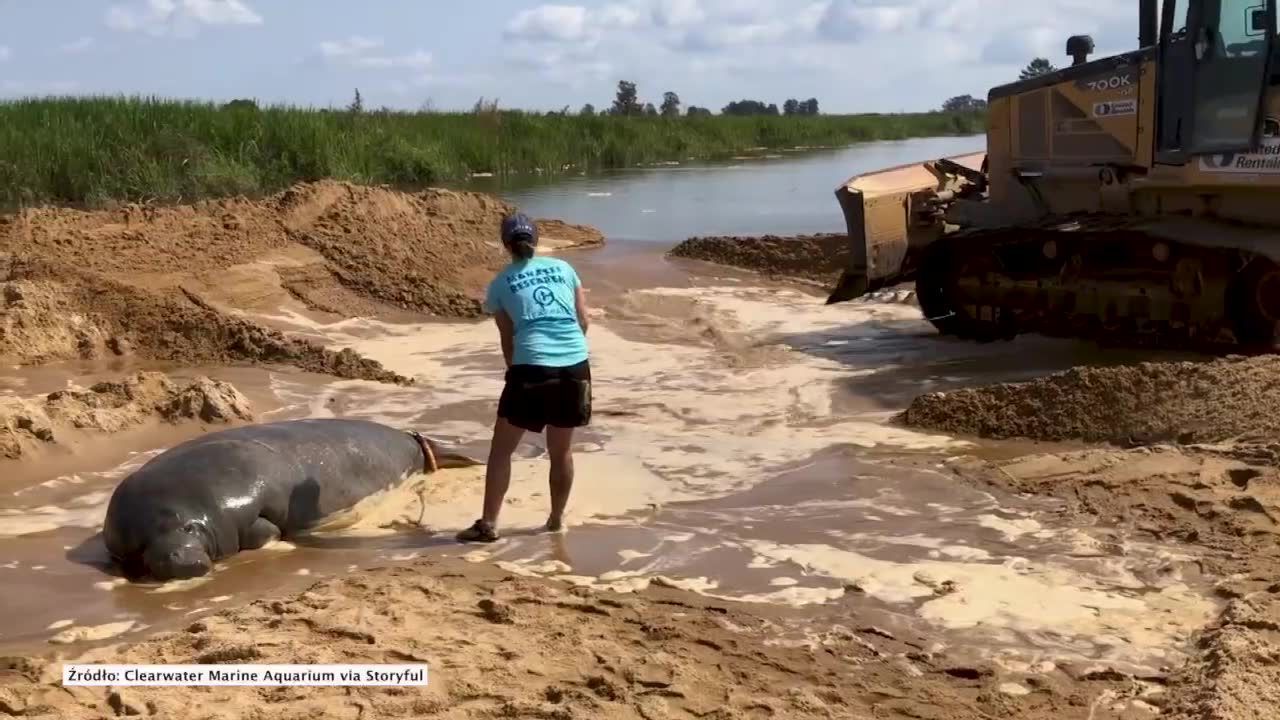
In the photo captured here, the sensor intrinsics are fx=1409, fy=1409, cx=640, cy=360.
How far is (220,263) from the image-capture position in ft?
45.8

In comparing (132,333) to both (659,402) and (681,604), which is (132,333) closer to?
(659,402)

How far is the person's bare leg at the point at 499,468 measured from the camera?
6.61m

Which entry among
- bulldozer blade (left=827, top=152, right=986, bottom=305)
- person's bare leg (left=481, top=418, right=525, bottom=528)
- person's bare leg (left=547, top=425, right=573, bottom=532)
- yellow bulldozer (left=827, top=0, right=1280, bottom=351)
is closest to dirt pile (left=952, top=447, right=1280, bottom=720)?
person's bare leg (left=547, top=425, right=573, bottom=532)

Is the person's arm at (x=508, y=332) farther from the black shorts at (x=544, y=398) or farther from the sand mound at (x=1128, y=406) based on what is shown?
the sand mound at (x=1128, y=406)

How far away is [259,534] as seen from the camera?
6.45 meters

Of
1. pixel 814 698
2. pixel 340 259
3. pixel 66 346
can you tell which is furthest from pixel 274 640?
pixel 340 259

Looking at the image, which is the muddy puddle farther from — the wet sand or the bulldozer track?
the bulldozer track

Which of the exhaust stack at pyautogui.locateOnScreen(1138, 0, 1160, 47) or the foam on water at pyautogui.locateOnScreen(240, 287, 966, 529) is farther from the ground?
the exhaust stack at pyautogui.locateOnScreen(1138, 0, 1160, 47)

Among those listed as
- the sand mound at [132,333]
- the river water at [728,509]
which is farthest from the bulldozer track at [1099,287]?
the sand mound at [132,333]

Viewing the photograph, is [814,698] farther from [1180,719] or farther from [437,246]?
[437,246]

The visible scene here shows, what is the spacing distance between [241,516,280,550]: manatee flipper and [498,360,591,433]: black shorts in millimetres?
1187

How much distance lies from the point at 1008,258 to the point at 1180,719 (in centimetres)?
847
